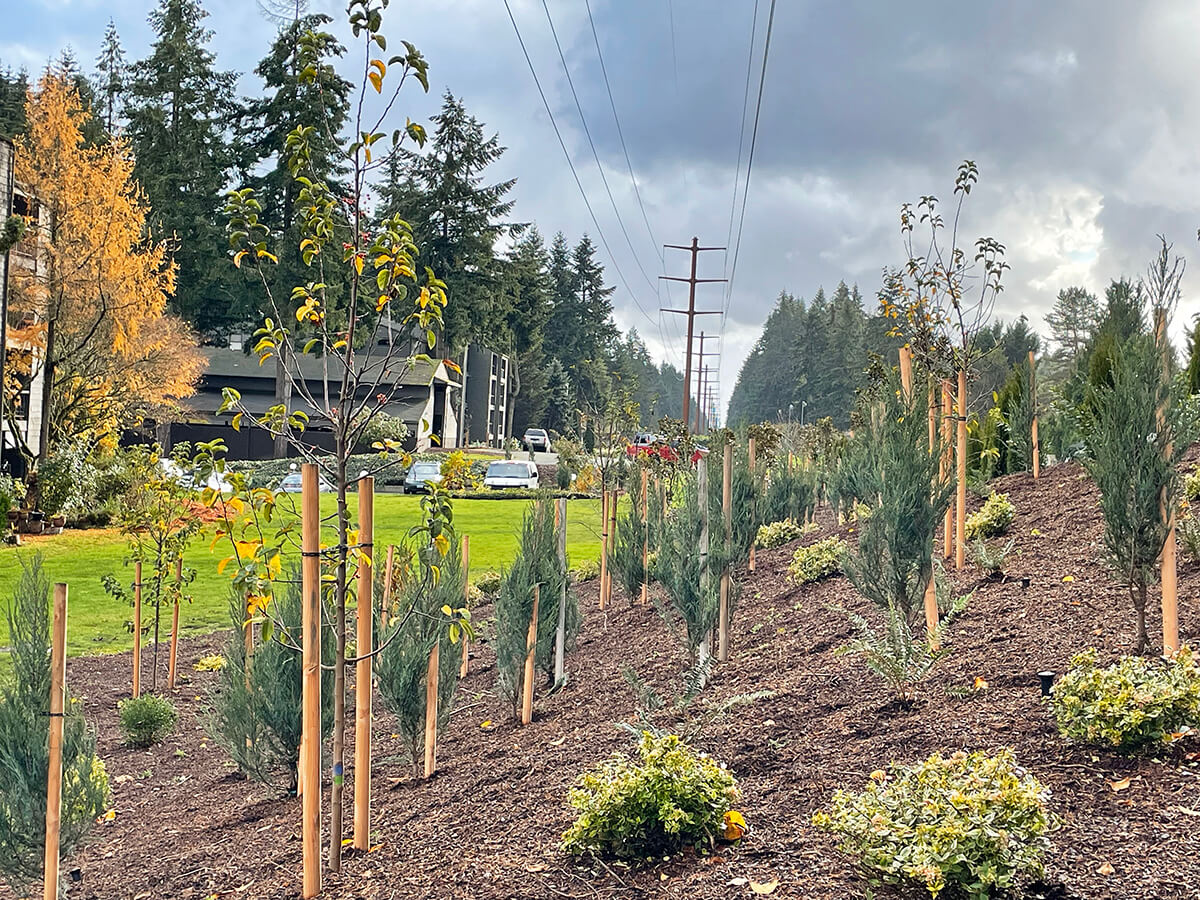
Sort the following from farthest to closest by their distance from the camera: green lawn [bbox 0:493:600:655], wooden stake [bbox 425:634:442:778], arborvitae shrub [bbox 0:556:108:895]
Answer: green lawn [bbox 0:493:600:655] → wooden stake [bbox 425:634:442:778] → arborvitae shrub [bbox 0:556:108:895]

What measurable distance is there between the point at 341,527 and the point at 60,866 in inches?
90.3

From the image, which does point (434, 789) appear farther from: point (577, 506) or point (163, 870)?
point (577, 506)

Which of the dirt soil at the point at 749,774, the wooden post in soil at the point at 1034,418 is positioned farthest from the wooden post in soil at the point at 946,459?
the wooden post in soil at the point at 1034,418

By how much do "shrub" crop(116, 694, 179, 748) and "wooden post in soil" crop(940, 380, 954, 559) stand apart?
5.64 metres

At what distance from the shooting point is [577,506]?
26.4m

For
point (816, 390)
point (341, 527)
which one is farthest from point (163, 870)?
point (816, 390)

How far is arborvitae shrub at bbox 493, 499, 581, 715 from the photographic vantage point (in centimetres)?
618

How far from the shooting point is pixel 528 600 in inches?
251

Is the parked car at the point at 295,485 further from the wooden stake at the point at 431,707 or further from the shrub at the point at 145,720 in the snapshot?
the shrub at the point at 145,720

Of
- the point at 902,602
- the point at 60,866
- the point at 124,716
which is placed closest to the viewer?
the point at 60,866

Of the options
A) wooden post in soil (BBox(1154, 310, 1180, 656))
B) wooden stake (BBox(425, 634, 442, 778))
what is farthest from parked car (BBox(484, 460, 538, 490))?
wooden post in soil (BBox(1154, 310, 1180, 656))

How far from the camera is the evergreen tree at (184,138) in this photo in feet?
127

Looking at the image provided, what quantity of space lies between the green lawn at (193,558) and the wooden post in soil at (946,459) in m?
2.91

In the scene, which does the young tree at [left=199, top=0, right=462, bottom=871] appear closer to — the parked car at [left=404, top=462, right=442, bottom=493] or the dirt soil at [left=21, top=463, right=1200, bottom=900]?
the dirt soil at [left=21, top=463, right=1200, bottom=900]
